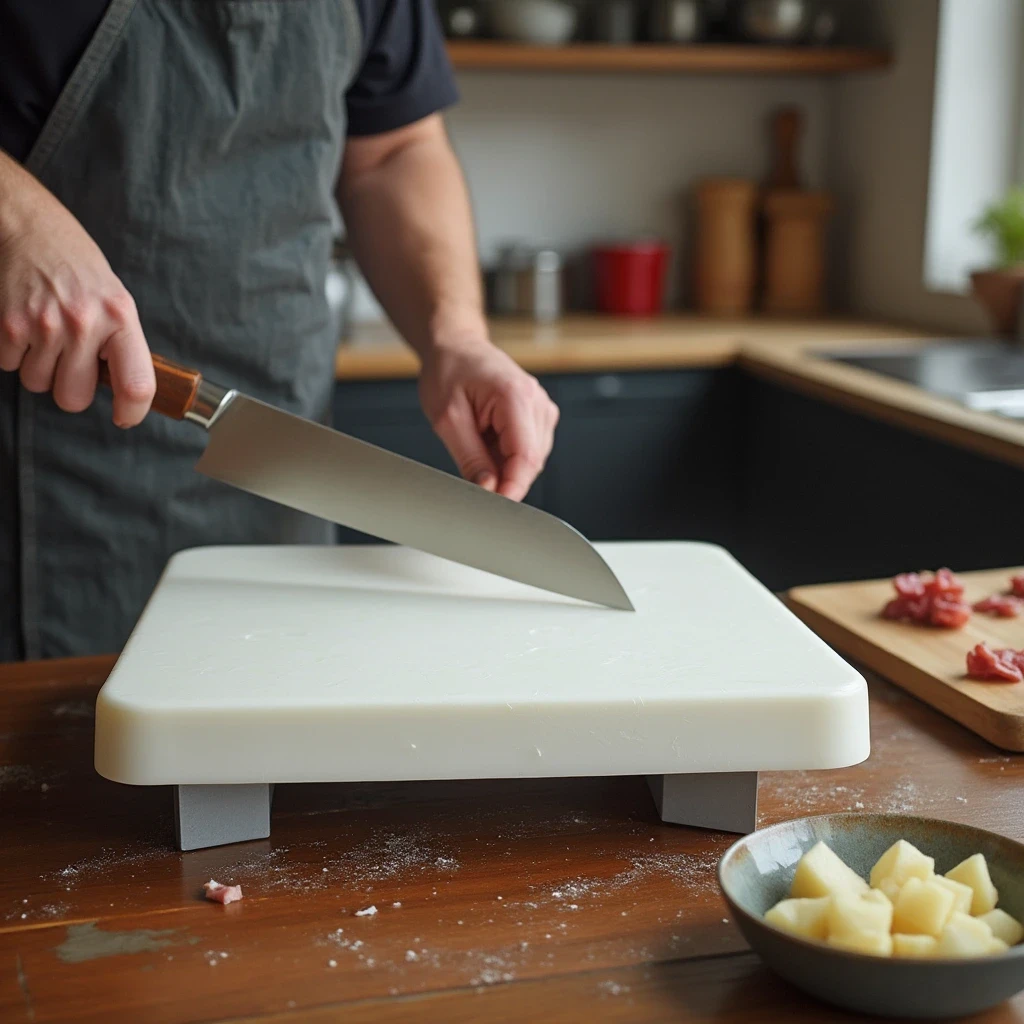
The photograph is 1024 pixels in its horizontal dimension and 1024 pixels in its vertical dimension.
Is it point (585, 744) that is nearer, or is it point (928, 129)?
point (585, 744)

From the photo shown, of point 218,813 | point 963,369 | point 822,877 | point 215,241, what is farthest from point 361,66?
point 963,369

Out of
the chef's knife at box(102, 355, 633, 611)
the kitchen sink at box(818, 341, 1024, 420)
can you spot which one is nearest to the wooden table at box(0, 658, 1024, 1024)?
the chef's knife at box(102, 355, 633, 611)

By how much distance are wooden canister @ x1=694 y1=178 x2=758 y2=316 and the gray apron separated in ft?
5.88

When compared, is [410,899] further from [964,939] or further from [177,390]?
[177,390]

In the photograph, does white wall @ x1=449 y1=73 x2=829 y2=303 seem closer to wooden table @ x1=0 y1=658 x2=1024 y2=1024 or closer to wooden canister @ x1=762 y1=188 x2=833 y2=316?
wooden canister @ x1=762 y1=188 x2=833 y2=316

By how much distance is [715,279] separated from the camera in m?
3.15

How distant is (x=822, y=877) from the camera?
59 centimetres

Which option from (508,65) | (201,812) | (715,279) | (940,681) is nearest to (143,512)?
(201,812)

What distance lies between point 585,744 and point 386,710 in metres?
0.11

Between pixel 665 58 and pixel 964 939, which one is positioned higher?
pixel 665 58

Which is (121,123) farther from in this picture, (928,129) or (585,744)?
(928,129)

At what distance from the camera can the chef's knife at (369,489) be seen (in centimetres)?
94

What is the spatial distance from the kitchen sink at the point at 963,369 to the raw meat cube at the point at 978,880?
1.42m

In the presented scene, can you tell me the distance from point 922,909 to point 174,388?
63 centimetres
